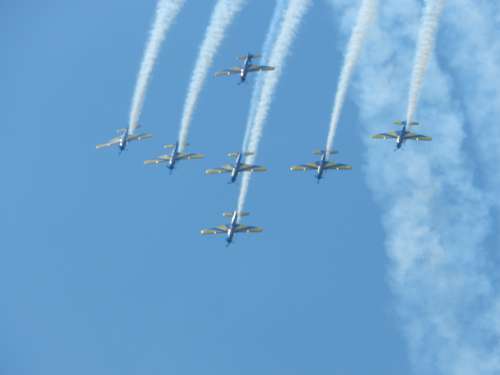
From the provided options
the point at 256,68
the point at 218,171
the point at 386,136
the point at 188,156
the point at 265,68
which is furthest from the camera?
the point at 188,156

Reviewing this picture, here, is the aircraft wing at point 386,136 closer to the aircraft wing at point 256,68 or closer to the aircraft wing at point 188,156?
the aircraft wing at point 256,68

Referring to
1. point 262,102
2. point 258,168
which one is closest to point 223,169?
point 258,168

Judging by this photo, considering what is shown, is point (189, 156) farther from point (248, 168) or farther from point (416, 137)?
point (416, 137)

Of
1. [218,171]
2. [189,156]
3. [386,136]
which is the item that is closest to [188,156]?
[189,156]

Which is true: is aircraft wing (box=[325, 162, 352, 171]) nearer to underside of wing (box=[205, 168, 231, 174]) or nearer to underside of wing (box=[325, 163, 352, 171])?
underside of wing (box=[325, 163, 352, 171])

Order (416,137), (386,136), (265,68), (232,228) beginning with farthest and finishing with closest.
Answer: (386,136) < (416,137) < (232,228) < (265,68)

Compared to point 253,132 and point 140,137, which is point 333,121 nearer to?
point 253,132

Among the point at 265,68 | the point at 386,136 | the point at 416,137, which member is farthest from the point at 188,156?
the point at 416,137

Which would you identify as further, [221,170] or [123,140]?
[123,140]

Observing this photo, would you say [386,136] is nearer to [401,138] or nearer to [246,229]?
[401,138]

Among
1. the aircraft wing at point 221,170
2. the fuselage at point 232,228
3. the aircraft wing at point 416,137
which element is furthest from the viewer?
the aircraft wing at point 416,137

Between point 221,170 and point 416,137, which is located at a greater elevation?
point 416,137

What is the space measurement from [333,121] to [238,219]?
13319mm

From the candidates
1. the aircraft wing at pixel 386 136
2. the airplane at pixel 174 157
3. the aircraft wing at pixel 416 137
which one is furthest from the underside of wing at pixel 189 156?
the aircraft wing at pixel 416 137
